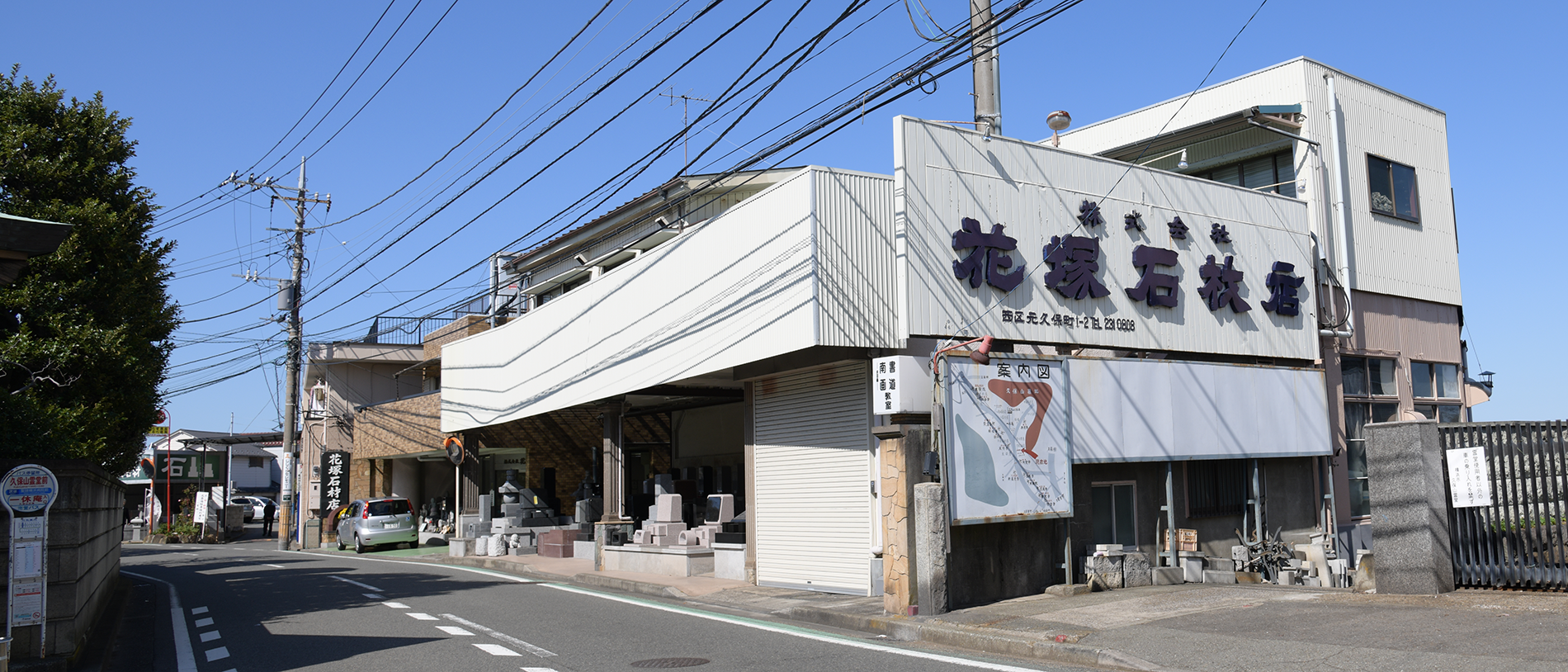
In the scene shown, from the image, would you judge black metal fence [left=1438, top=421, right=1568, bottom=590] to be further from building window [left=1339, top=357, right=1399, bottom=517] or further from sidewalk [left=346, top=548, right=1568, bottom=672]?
building window [left=1339, top=357, right=1399, bottom=517]

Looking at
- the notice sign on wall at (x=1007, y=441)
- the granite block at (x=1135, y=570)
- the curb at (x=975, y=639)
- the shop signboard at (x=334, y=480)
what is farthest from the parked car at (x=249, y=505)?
the granite block at (x=1135, y=570)

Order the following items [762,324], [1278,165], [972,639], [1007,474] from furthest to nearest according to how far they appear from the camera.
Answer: [1278,165], [762,324], [1007,474], [972,639]

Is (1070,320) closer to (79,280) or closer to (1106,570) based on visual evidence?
(1106,570)

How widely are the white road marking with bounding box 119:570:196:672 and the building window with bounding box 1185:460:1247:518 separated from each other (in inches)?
544

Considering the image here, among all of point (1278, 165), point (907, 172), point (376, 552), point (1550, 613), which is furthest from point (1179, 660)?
point (376, 552)

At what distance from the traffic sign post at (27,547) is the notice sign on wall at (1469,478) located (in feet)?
46.3

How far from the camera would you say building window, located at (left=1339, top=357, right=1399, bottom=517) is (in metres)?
20.3

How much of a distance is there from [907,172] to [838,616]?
231 inches

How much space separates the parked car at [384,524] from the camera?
1260 inches

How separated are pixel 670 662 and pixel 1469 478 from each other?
8669 mm

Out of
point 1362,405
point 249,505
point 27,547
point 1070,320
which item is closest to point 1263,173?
point 1362,405

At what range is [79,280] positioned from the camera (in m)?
15.3

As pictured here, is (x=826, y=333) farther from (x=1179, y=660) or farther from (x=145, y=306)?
(x=145, y=306)

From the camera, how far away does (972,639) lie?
10891 millimetres
